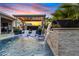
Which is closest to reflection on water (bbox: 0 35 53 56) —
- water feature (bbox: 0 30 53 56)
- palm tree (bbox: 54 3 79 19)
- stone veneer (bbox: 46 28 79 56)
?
water feature (bbox: 0 30 53 56)

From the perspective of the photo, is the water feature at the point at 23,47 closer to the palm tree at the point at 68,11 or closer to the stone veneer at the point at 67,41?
the stone veneer at the point at 67,41

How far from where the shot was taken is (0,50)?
488cm

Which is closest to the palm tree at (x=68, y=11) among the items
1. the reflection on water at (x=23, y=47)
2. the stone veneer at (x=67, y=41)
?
the stone veneer at (x=67, y=41)

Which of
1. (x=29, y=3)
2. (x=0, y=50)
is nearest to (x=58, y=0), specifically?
(x=29, y=3)

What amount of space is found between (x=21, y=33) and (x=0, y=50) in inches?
24.0

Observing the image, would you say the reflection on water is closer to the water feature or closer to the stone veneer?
the water feature

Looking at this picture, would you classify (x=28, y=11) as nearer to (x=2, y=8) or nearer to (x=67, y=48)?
(x=2, y=8)

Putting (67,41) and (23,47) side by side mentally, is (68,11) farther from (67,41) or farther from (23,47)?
(23,47)

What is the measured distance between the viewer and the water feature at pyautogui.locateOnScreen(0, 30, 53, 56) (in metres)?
4.87

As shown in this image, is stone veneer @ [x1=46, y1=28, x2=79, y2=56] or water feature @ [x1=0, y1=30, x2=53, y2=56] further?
water feature @ [x1=0, y1=30, x2=53, y2=56]

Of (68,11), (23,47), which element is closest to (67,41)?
(68,11)

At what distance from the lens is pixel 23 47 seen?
4.95 metres

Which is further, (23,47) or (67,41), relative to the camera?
(23,47)

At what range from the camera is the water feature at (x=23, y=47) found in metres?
4.87
